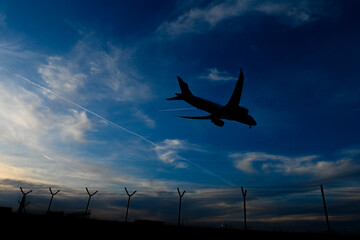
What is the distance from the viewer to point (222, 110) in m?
33.2

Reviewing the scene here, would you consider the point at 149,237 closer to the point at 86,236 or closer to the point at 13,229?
the point at 86,236

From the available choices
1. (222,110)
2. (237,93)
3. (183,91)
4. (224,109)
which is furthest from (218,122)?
(237,93)

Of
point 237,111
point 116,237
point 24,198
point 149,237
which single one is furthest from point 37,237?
point 24,198

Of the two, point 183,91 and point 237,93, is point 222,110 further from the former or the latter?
point 183,91

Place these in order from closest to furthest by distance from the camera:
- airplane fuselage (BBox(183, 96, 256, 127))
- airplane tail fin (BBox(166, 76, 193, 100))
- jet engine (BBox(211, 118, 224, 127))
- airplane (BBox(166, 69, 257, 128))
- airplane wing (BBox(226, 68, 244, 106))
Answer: airplane wing (BBox(226, 68, 244, 106)) < airplane (BBox(166, 69, 257, 128)) < airplane fuselage (BBox(183, 96, 256, 127)) < airplane tail fin (BBox(166, 76, 193, 100)) < jet engine (BBox(211, 118, 224, 127))

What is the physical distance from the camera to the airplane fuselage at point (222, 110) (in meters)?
32.7

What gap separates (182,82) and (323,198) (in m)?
28.2

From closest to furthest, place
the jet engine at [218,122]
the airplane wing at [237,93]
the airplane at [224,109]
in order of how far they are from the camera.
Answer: the airplane wing at [237,93], the airplane at [224,109], the jet engine at [218,122]

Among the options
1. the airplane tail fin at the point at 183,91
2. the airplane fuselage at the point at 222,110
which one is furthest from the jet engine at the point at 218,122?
the airplane tail fin at the point at 183,91

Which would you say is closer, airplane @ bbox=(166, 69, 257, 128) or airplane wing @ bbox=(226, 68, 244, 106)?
airplane wing @ bbox=(226, 68, 244, 106)

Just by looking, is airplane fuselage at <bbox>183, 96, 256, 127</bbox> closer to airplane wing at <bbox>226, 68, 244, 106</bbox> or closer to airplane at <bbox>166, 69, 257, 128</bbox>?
airplane at <bbox>166, 69, 257, 128</bbox>

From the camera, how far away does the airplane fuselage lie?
107 feet

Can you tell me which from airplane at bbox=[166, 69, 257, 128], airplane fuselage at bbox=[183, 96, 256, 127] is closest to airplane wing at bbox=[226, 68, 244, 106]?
airplane at bbox=[166, 69, 257, 128]

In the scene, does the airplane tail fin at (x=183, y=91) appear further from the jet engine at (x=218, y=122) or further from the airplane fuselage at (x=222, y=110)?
the jet engine at (x=218, y=122)
